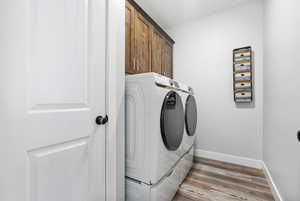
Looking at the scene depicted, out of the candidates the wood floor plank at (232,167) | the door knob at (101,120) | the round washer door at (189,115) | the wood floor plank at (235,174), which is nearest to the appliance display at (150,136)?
the door knob at (101,120)

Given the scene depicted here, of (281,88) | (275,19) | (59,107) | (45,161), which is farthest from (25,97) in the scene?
(275,19)

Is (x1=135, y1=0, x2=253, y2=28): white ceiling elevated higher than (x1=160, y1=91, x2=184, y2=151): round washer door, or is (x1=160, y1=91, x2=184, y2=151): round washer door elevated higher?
(x1=135, y1=0, x2=253, y2=28): white ceiling

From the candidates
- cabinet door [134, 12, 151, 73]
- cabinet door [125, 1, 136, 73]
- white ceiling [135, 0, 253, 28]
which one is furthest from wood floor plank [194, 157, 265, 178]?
white ceiling [135, 0, 253, 28]

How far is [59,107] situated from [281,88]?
183cm

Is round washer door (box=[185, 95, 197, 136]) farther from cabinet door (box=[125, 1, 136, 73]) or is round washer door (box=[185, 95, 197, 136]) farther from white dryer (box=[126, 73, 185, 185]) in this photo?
cabinet door (box=[125, 1, 136, 73])

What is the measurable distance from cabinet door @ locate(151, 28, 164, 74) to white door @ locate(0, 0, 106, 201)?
114 cm

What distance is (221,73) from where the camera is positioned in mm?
2379

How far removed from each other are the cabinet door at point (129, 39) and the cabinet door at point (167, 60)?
89 cm

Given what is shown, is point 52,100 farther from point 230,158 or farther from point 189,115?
point 230,158

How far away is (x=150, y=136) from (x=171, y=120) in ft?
0.92

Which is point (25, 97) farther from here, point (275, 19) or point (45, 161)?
point (275, 19)

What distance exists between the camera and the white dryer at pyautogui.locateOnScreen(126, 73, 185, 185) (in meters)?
1.12

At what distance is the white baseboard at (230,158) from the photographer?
2.11 m

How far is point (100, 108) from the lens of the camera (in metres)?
1.03
